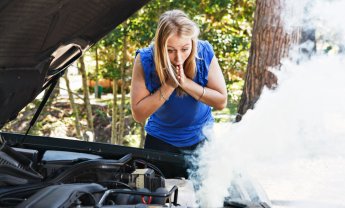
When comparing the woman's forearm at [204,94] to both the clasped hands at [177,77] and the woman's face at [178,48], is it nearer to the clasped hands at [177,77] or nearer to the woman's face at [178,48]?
the clasped hands at [177,77]

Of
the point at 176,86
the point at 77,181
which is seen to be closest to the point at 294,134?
the point at 176,86

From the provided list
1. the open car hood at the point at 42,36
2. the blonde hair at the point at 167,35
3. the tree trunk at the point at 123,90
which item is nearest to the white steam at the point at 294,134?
the blonde hair at the point at 167,35

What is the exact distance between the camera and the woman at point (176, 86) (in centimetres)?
360

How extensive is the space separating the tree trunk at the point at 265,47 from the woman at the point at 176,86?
3.53 metres

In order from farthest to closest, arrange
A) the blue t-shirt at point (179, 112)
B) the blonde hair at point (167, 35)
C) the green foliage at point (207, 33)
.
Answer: the green foliage at point (207, 33) < the blue t-shirt at point (179, 112) < the blonde hair at point (167, 35)

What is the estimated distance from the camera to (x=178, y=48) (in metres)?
3.61

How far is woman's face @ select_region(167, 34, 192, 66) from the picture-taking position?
11.7 ft

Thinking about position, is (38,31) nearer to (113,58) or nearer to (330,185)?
(330,185)

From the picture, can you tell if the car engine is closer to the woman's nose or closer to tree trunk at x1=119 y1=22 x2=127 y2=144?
the woman's nose

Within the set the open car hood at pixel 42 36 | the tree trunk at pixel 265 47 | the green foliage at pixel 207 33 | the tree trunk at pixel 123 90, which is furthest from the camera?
the tree trunk at pixel 123 90

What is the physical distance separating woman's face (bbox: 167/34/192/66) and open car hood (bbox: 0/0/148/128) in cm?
65

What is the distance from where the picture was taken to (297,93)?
442 centimetres

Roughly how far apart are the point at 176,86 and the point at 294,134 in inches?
46.6

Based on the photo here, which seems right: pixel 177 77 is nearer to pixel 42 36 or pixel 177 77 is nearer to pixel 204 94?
pixel 204 94
